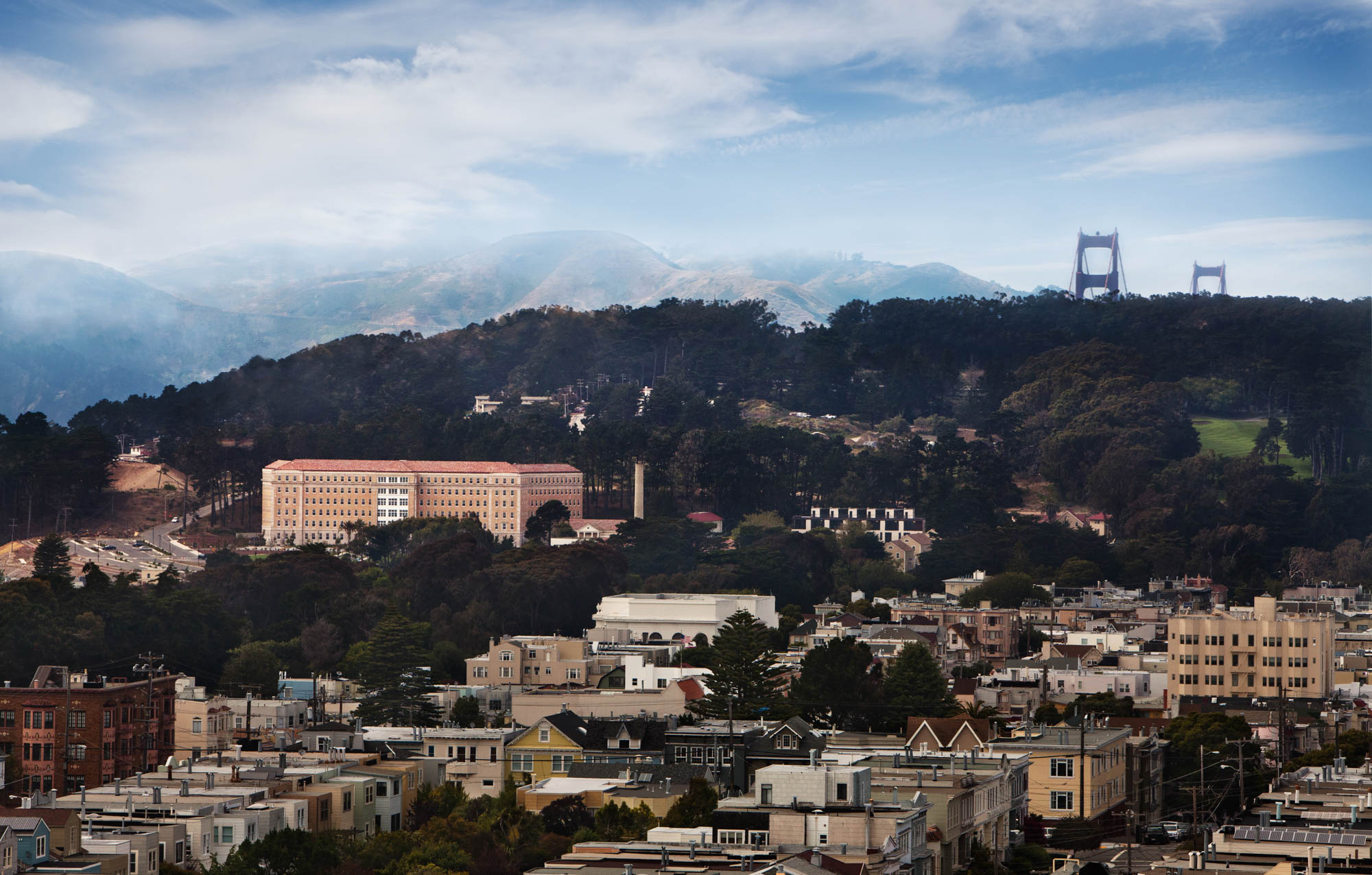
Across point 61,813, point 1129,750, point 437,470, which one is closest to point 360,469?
A: point 437,470

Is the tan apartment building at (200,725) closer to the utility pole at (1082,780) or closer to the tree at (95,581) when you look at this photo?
the utility pole at (1082,780)

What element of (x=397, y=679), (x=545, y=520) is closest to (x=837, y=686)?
(x=397, y=679)

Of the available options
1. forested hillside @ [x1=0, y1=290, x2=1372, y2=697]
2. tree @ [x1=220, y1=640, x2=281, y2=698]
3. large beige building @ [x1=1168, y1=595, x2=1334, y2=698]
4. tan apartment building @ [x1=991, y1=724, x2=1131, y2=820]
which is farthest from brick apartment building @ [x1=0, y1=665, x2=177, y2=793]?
large beige building @ [x1=1168, y1=595, x2=1334, y2=698]

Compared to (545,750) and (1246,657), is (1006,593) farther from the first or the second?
(545,750)

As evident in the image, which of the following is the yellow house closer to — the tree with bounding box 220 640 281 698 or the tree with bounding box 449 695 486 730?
the tree with bounding box 449 695 486 730

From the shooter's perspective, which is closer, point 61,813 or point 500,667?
point 61,813

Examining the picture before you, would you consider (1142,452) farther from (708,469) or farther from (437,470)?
(437,470)

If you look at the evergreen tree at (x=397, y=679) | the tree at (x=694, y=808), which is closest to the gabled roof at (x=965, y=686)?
the evergreen tree at (x=397, y=679)

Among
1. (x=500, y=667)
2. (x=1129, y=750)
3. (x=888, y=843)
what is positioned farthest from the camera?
(x=500, y=667)
